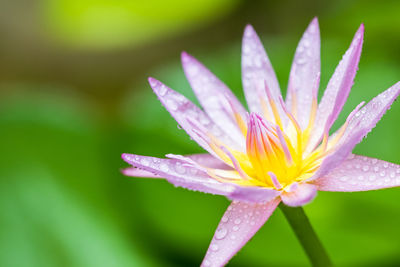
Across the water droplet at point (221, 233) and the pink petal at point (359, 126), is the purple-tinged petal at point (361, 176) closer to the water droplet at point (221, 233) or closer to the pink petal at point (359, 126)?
the pink petal at point (359, 126)

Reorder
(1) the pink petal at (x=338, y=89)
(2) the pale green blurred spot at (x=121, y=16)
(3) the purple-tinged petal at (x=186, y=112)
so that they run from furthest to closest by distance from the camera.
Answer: (2) the pale green blurred spot at (x=121, y=16) < (3) the purple-tinged petal at (x=186, y=112) < (1) the pink petal at (x=338, y=89)

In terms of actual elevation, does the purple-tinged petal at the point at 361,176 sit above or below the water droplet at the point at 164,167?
below

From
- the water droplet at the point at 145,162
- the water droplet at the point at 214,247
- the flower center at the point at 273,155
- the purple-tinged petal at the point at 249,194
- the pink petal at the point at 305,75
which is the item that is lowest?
the water droplet at the point at 214,247

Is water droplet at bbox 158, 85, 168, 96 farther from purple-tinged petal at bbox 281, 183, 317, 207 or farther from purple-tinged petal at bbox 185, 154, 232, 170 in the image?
purple-tinged petal at bbox 281, 183, 317, 207

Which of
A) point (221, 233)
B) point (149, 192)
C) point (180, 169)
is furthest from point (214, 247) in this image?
point (149, 192)

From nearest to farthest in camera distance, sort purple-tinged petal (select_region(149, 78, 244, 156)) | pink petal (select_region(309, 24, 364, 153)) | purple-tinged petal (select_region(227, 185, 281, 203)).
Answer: purple-tinged petal (select_region(227, 185, 281, 203)) → pink petal (select_region(309, 24, 364, 153)) → purple-tinged petal (select_region(149, 78, 244, 156))

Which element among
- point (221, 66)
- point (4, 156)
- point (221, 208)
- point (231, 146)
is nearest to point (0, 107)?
point (4, 156)

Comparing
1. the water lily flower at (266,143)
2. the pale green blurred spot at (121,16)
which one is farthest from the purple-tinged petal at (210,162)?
the pale green blurred spot at (121,16)

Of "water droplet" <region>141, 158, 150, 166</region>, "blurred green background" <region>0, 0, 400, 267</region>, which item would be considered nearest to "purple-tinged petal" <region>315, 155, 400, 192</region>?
"water droplet" <region>141, 158, 150, 166</region>
